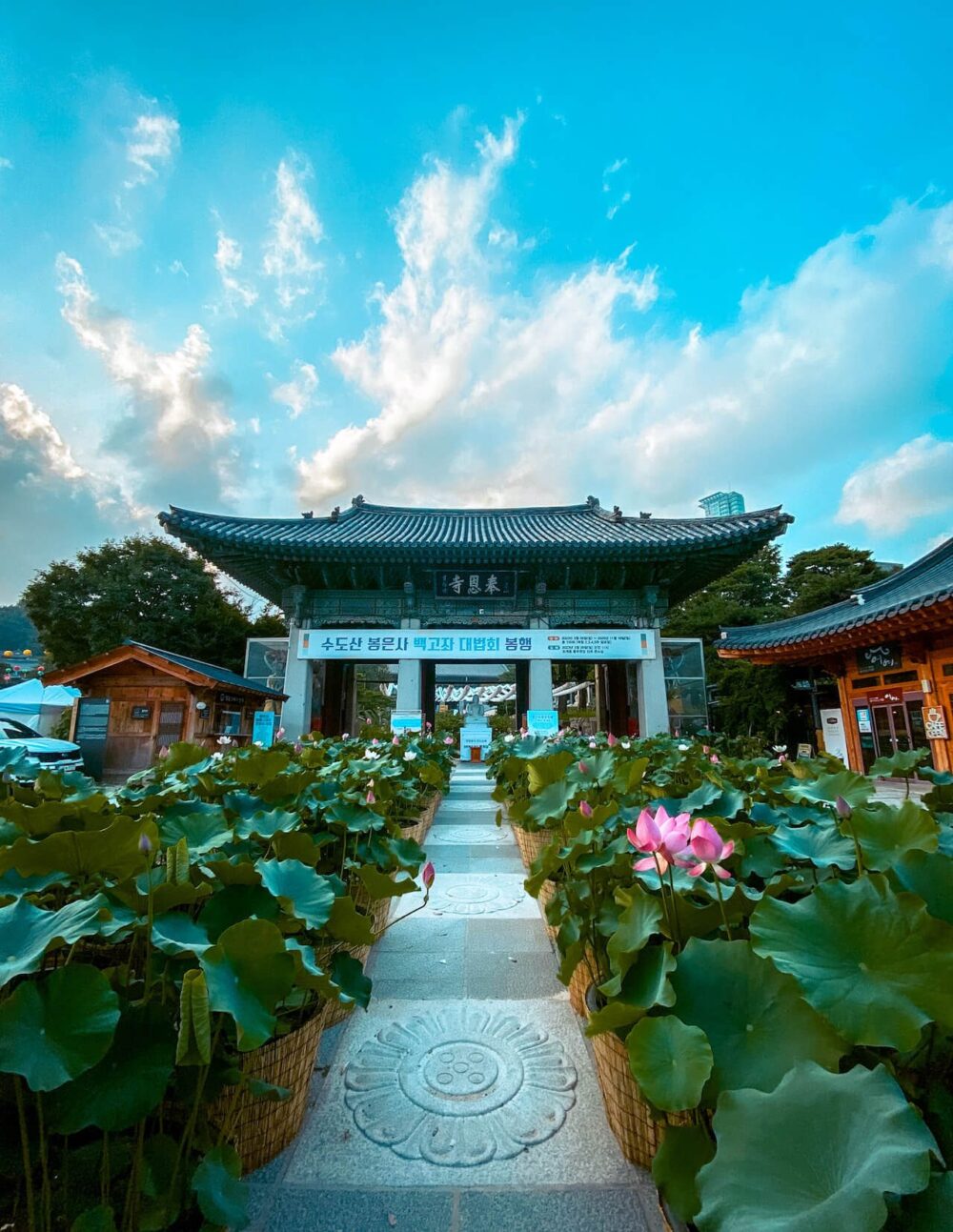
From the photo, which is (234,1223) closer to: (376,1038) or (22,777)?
(376,1038)

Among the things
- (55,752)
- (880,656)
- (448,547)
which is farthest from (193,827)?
(880,656)

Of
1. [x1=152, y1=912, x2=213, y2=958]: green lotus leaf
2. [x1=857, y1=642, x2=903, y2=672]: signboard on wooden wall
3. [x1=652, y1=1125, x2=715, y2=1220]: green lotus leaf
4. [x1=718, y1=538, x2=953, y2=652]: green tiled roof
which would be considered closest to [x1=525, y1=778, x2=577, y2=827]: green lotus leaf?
[x1=652, y1=1125, x2=715, y2=1220]: green lotus leaf

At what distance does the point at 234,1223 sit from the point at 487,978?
177cm

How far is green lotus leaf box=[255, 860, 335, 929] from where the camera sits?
4.16ft

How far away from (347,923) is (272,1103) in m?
0.49

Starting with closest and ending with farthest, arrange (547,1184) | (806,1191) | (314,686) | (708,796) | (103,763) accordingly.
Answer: (806,1191)
(547,1184)
(708,796)
(103,763)
(314,686)

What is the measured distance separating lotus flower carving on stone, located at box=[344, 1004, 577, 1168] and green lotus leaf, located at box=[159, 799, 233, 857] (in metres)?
0.87

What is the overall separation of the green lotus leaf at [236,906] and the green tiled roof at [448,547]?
32.2 feet

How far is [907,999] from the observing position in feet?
2.93

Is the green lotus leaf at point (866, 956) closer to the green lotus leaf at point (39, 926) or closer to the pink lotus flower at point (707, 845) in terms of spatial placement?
the pink lotus flower at point (707, 845)

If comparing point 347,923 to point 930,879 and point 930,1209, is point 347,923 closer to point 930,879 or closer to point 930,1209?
point 930,1209

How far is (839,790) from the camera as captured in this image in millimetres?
2158

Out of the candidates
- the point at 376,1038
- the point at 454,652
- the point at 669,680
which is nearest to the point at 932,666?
the point at 669,680

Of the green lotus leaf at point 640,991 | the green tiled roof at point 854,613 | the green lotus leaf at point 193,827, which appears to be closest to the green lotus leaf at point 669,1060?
the green lotus leaf at point 640,991
